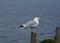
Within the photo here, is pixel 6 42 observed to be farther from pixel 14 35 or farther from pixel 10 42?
pixel 14 35

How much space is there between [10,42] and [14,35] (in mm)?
2256

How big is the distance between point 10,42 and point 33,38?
17.0ft

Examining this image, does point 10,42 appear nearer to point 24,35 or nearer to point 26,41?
point 26,41

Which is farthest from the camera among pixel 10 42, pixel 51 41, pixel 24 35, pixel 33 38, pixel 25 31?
pixel 25 31

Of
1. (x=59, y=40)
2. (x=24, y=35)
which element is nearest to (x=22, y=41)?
(x=24, y=35)

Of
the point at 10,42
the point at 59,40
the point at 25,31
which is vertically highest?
the point at 25,31

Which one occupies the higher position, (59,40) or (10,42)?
(10,42)

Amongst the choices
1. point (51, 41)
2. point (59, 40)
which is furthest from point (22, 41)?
point (59, 40)

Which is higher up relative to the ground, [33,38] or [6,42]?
[6,42]

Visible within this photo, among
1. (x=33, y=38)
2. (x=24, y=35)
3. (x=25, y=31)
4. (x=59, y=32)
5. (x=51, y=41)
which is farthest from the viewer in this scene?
(x=25, y=31)

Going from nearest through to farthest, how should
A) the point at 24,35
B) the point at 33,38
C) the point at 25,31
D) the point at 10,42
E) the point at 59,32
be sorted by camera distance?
the point at 59,32 < the point at 33,38 < the point at 10,42 < the point at 24,35 < the point at 25,31

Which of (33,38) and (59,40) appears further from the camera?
(33,38)

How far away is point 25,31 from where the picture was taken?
13.8 meters

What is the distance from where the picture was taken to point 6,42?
435 inches
